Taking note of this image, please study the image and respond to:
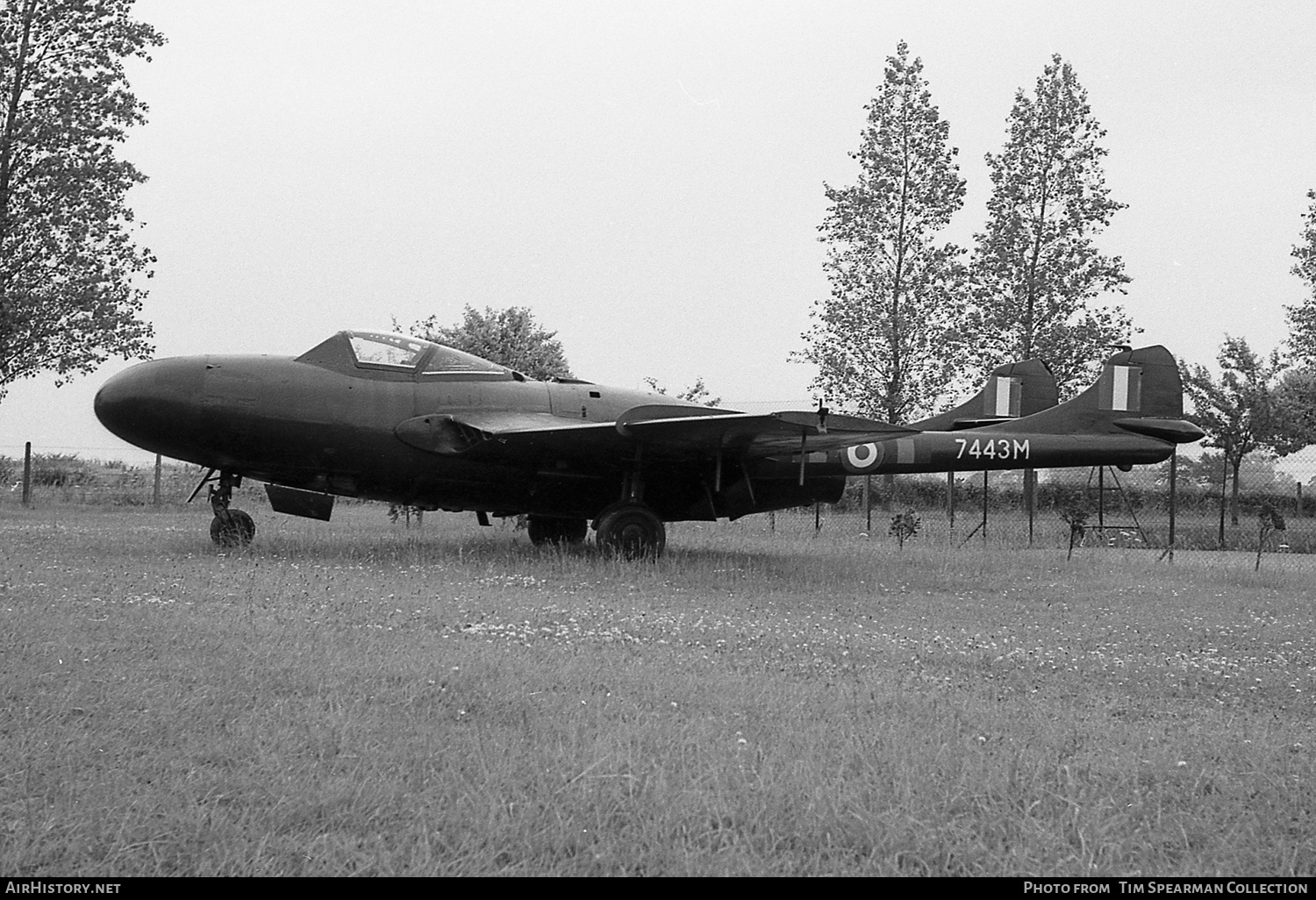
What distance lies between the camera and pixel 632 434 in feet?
36.6

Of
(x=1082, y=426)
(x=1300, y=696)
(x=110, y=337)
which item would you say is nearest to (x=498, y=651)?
(x=1300, y=696)

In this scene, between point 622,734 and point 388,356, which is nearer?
point 622,734

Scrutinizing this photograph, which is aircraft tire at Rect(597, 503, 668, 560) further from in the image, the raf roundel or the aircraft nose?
the aircraft nose

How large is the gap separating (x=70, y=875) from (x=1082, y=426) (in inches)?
528

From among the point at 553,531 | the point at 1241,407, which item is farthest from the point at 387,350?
the point at 1241,407

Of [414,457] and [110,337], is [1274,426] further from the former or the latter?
[110,337]

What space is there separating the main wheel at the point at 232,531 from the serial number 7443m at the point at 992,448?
8.45 m

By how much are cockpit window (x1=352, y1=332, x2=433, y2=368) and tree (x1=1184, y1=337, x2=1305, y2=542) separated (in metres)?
25.6

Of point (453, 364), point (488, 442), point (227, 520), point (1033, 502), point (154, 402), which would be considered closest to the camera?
point (154, 402)

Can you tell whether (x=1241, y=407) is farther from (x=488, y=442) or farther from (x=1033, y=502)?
(x=488, y=442)

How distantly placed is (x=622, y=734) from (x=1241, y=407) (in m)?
33.5

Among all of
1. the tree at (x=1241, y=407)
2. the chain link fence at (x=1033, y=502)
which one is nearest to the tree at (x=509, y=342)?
the chain link fence at (x=1033, y=502)

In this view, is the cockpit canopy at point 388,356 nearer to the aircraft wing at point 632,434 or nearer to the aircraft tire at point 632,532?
the aircraft wing at point 632,434

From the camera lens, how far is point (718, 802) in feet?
10.7
